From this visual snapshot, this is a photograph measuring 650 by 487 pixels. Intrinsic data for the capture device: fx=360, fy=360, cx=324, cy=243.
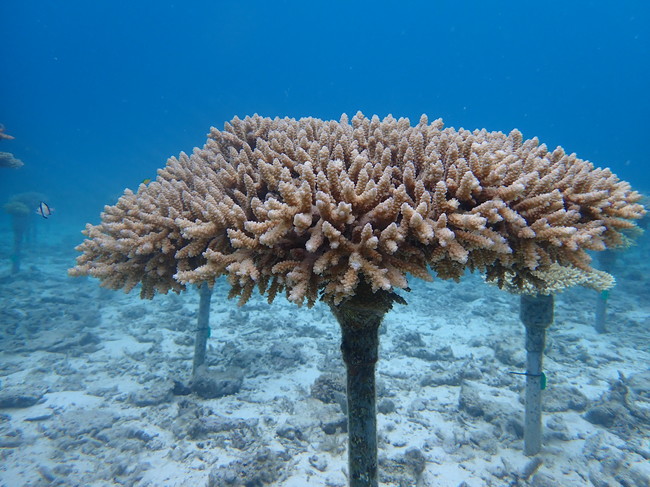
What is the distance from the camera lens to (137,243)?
2932 millimetres

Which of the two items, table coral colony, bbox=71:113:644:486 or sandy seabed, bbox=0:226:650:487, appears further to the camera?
sandy seabed, bbox=0:226:650:487

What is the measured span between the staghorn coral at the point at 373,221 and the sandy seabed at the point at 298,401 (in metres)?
4.35

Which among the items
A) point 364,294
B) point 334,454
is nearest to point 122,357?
point 334,454

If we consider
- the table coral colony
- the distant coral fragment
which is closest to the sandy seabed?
the table coral colony

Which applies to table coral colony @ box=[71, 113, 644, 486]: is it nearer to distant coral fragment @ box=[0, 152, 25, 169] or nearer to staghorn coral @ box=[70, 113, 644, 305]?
staghorn coral @ box=[70, 113, 644, 305]

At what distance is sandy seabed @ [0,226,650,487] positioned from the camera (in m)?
5.97

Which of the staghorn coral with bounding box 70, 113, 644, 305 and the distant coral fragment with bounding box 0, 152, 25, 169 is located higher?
the distant coral fragment with bounding box 0, 152, 25, 169

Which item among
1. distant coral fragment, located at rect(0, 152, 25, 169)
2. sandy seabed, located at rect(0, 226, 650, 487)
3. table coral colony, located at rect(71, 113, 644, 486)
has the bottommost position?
sandy seabed, located at rect(0, 226, 650, 487)

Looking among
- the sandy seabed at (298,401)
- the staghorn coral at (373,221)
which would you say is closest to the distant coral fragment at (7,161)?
the sandy seabed at (298,401)

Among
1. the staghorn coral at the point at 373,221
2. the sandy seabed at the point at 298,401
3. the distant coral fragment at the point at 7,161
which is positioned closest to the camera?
the staghorn coral at the point at 373,221

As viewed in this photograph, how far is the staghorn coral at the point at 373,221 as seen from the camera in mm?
2332

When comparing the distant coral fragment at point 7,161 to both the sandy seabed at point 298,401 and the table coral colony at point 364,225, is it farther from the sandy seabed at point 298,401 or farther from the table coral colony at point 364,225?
the table coral colony at point 364,225

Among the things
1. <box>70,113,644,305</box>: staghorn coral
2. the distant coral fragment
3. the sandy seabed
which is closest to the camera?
<box>70,113,644,305</box>: staghorn coral

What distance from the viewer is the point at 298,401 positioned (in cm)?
766
